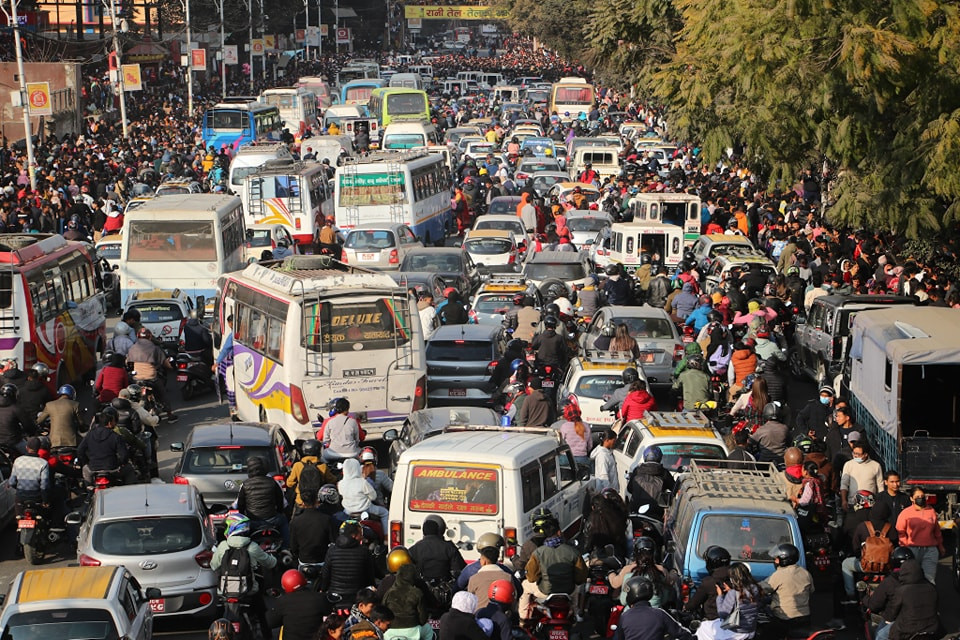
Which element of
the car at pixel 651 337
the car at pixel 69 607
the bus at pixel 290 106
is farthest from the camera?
the bus at pixel 290 106

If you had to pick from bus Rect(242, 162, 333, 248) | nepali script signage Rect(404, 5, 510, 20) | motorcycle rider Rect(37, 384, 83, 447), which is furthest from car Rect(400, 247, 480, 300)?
nepali script signage Rect(404, 5, 510, 20)

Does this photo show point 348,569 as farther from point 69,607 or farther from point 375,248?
point 375,248

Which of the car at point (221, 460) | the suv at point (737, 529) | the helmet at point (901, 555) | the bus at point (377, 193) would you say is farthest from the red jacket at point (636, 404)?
the bus at point (377, 193)

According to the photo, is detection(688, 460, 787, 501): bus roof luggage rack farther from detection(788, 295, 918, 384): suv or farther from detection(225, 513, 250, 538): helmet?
detection(788, 295, 918, 384): suv

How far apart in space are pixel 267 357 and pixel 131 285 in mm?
9012

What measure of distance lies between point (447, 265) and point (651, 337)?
24.4 feet

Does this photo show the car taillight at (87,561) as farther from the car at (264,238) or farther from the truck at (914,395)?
the car at (264,238)

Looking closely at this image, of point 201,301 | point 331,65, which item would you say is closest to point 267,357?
point 201,301

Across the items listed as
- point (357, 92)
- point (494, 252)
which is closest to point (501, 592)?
point (494, 252)

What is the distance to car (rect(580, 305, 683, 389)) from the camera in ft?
78.4

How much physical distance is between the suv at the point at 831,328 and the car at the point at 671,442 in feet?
19.2

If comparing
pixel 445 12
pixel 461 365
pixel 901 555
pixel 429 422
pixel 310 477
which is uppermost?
pixel 445 12

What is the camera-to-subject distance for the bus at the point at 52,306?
22.7 metres

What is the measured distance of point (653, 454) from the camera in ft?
54.6
